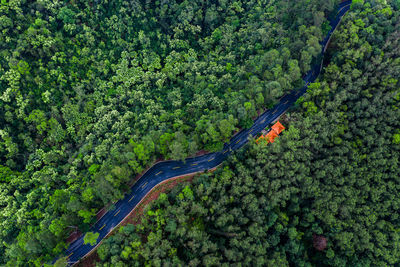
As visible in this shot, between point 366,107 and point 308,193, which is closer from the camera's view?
point 308,193

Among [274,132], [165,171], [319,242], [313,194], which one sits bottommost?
[319,242]

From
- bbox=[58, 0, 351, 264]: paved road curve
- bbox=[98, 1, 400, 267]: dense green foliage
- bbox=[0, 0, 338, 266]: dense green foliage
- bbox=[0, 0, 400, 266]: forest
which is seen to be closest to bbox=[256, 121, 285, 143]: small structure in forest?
bbox=[98, 1, 400, 267]: dense green foliage

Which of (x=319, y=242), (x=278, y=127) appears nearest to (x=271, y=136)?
(x=278, y=127)

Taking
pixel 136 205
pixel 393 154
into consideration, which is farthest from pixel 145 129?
pixel 393 154

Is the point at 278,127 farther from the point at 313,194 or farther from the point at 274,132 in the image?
the point at 313,194

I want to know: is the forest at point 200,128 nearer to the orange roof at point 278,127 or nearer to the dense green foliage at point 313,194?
the dense green foliage at point 313,194

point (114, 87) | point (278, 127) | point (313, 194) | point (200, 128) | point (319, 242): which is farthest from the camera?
point (114, 87)

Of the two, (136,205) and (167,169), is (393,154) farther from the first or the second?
(136,205)
